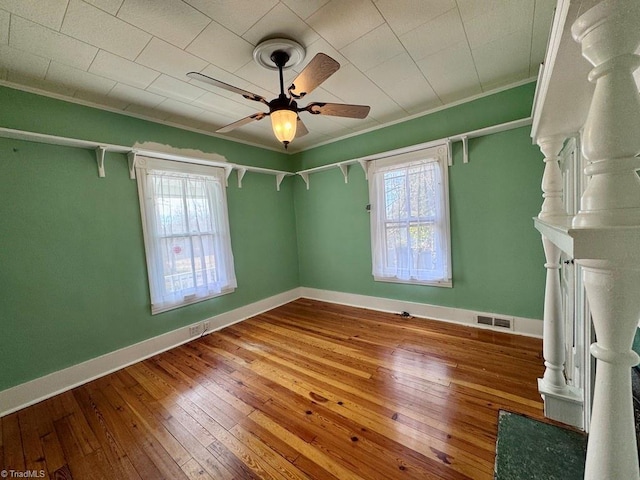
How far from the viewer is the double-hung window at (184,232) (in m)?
2.77

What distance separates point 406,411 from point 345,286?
2318 mm

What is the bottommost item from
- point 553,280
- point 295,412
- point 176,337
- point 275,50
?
point 295,412

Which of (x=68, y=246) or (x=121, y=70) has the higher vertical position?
(x=121, y=70)

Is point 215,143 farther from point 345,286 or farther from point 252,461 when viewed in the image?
point 252,461

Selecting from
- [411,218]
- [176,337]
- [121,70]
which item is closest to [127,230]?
[176,337]

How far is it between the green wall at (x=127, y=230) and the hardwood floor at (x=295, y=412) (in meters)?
0.44

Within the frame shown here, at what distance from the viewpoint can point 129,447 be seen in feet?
5.20

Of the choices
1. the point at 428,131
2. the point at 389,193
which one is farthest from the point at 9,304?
the point at 428,131

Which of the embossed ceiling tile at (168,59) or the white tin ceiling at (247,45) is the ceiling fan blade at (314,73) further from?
the embossed ceiling tile at (168,59)

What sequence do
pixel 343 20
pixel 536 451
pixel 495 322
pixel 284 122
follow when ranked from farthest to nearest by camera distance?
pixel 495 322
pixel 284 122
pixel 343 20
pixel 536 451

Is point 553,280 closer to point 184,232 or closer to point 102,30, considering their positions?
point 102,30

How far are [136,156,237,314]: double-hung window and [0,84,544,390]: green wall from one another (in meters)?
0.12

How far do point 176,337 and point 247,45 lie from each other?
2.99 meters

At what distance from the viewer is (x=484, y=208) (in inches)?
111
